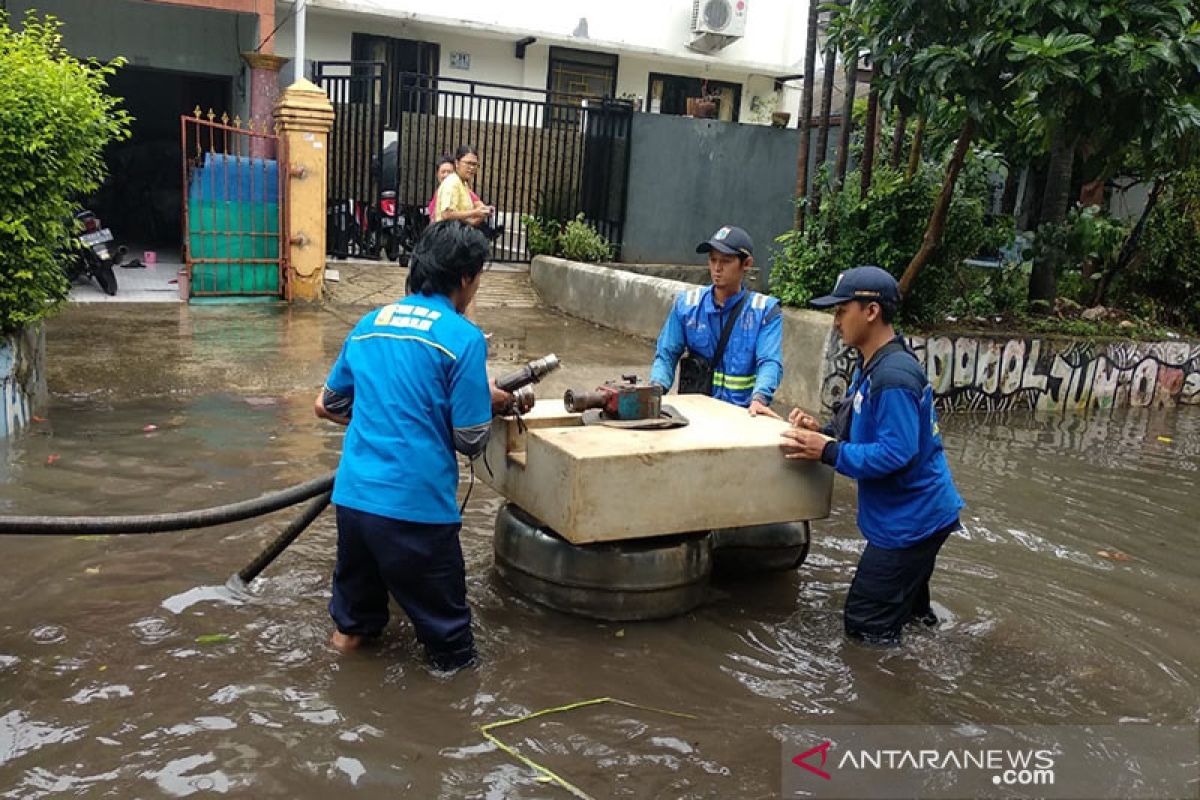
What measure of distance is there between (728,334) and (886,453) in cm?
149

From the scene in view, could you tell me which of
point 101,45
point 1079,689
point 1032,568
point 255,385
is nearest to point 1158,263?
point 1032,568

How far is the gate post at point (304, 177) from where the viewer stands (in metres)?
11.5

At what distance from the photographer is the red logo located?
3.43 meters

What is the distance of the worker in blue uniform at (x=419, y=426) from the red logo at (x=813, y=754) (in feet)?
4.40

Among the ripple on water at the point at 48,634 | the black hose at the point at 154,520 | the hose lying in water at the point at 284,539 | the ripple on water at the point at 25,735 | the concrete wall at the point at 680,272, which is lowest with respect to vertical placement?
the ripple on water at the point at 25,735

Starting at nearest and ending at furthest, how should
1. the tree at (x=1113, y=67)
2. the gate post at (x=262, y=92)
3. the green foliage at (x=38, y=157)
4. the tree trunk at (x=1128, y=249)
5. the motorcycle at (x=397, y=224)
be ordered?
the green foliage at (x=38, y=157)
the tree at (x=1113, y=67)
the tree trunk at (x=1128, y=249)
the gate post at (x=262, y=92)
the motorcycle at (x=397, y=224)

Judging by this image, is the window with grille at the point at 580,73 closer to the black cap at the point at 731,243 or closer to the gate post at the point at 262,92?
the gate post at the point at 262,92

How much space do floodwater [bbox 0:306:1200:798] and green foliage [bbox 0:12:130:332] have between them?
0.98 metres

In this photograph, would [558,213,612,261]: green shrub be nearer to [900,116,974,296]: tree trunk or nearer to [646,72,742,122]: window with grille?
[900,116,974,296]: tree trunk

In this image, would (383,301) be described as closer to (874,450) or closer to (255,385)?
(255,385)

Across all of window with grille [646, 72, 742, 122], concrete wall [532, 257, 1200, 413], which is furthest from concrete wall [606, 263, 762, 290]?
window with grille [646, 72, 742, 122]

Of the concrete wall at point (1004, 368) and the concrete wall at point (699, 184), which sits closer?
the concrete wall at point (1004, 368)

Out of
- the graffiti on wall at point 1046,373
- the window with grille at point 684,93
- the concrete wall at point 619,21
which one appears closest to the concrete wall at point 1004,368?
the graffiti on wall at point 1046,373

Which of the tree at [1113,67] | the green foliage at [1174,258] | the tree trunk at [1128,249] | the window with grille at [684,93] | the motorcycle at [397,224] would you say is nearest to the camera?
the tree at [1113,67]
